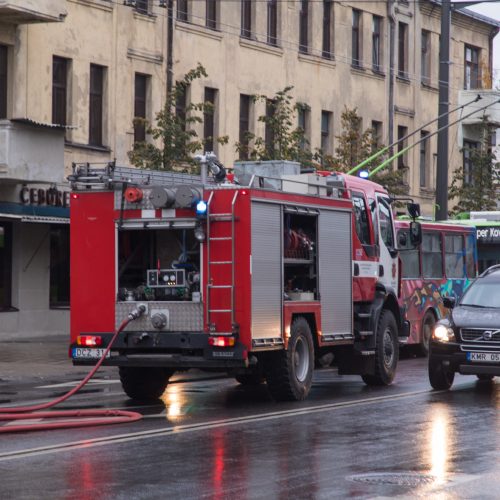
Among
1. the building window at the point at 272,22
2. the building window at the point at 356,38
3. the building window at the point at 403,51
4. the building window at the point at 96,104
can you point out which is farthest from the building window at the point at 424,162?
the building window at the point at 96,104

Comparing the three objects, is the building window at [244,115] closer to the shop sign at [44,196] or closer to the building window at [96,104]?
the building window at [96,104]

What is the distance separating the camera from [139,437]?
1420 cm

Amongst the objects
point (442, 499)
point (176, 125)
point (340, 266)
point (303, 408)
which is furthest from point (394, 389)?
point (176, 125)

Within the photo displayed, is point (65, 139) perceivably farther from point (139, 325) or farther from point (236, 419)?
point (236, 419)

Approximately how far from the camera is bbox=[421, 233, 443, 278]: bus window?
30.7 metres

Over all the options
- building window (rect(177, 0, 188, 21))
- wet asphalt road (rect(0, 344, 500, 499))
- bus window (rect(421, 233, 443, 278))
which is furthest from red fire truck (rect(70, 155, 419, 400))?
building window (rect(177, 0, 188, 21))

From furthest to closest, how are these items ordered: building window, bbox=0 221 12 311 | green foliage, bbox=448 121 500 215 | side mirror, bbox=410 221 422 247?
green foliage, bbox=448 121 500 215 → building window, bbox=0 221 12 311 → side mirror, bbox=410 221 422 247

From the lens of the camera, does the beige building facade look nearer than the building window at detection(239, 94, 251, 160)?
Yes

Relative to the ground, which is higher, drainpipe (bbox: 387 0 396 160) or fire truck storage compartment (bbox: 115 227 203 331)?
drainpipe (bbox: 387 0 396 160)

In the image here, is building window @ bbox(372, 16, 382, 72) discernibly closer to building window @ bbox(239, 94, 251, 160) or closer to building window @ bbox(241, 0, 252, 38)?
building window @ bbox(241, 0, 252, 38)

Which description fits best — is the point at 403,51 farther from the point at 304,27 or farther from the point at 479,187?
the point at 304,27

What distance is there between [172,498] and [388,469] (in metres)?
2.32

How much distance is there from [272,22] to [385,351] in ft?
71.5

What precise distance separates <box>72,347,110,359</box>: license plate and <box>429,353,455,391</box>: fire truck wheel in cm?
473
